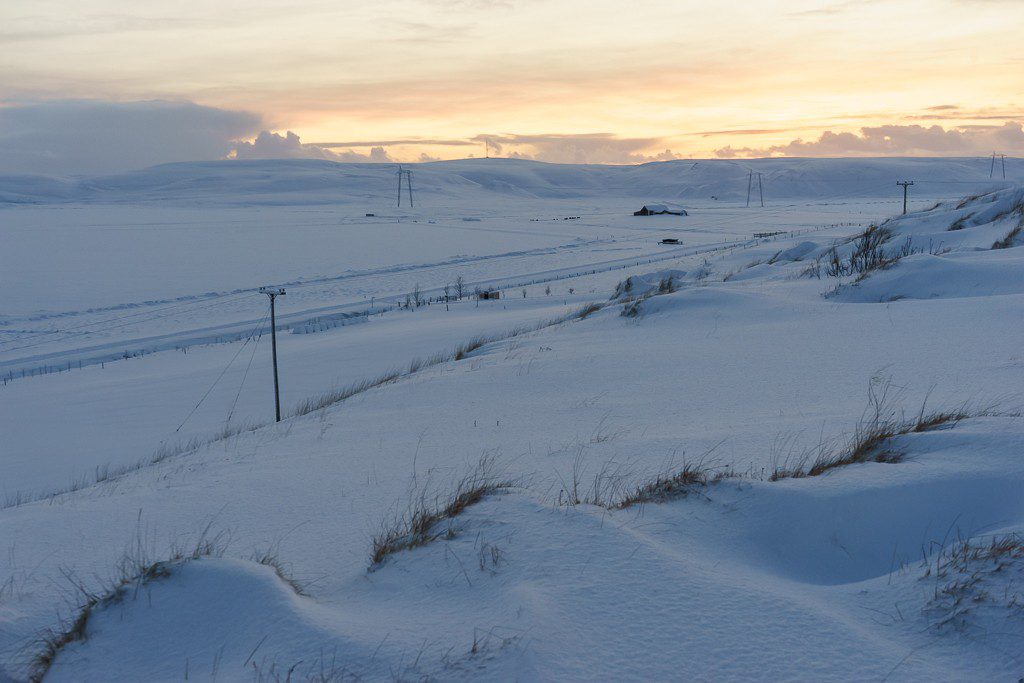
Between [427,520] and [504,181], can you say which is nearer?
[427,520]

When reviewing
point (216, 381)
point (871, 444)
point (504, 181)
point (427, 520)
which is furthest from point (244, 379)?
point (504, 181)

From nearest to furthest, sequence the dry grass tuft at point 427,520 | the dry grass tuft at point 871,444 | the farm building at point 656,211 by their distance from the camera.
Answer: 1. the dry grass tuft at point 427,520
2. the dry grass tuft at point 871,444
3. the farm building at point 656,211

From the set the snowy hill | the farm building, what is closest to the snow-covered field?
the farm building

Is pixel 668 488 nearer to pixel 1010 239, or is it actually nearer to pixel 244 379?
pixel 244 379

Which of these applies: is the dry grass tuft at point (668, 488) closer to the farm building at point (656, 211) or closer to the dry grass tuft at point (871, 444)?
the dry grass tuft at point (871, 444)

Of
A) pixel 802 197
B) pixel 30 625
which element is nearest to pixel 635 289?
pixel 30 625

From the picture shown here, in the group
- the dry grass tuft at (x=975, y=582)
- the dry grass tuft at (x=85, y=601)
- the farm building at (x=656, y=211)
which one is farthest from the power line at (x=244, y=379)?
the farm building at (x=656, y=211)

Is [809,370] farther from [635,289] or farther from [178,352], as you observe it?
[178,352]

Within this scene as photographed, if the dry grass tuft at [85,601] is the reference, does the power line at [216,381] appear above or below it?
below

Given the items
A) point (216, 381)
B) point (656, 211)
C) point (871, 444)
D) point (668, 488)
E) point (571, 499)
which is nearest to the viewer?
point (668, 488)

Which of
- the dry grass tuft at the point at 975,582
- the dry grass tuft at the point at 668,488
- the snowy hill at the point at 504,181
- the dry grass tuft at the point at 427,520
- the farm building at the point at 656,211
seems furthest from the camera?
the snowy hill at the point at 504,181

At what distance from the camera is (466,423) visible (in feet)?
23.8

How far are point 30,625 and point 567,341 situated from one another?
28.5 ft

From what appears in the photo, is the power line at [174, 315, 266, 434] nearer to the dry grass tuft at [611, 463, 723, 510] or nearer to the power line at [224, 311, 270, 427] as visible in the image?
the power line at [224, 311, 270, 427]
